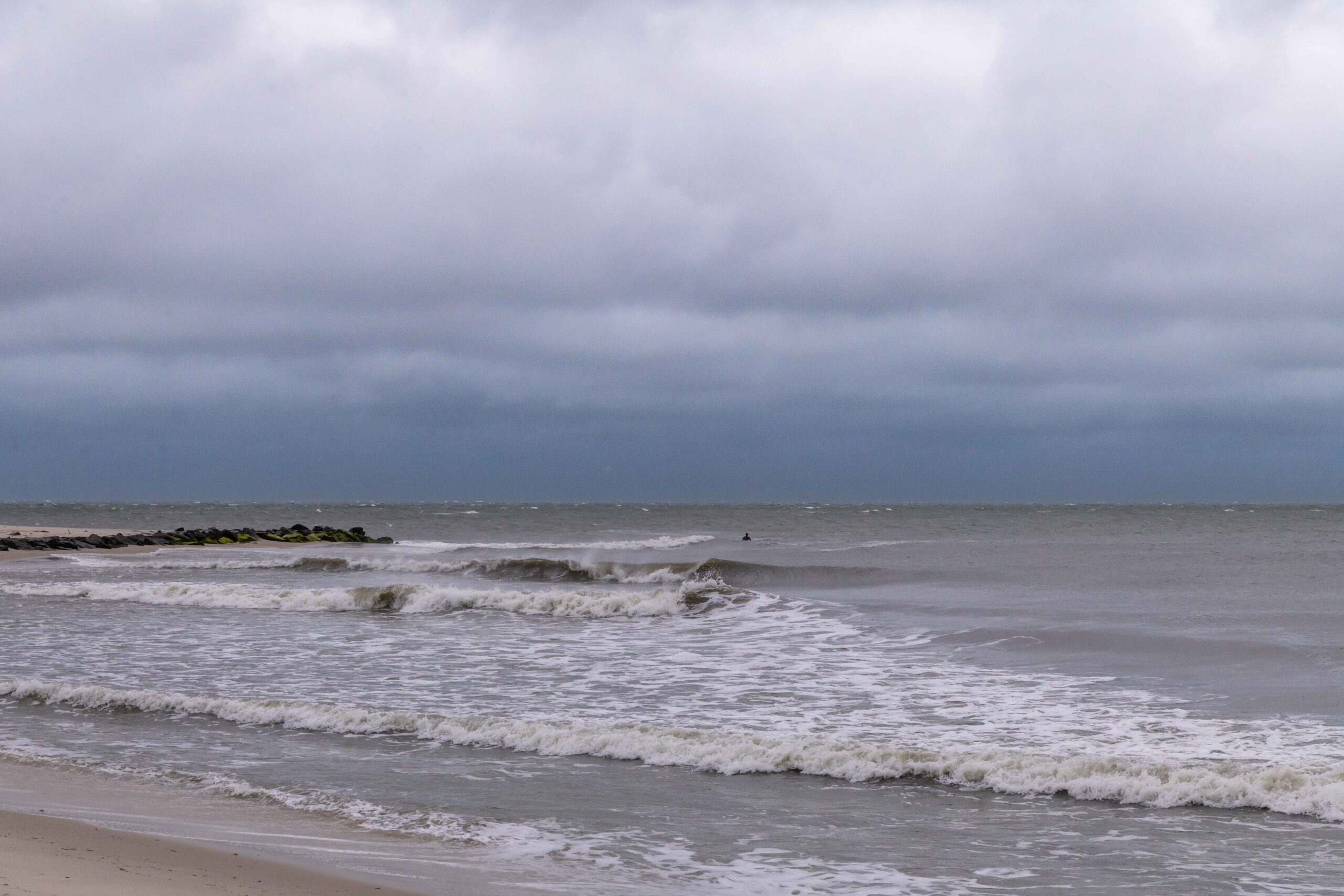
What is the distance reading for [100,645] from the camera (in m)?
20.9

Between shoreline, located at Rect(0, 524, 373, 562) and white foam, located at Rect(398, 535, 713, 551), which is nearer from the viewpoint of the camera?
shoreline, located at Rect(0, 524, 373, 562)

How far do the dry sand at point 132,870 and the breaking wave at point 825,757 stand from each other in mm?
4734

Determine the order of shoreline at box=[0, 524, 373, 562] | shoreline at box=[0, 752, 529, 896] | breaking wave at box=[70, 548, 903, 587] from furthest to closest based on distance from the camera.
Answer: shoreline at box=[0, 524, 373, 562] < breaking wave at box=[70, 548, 903, 587] < shoreline at box=[0, 752, 529, 896]

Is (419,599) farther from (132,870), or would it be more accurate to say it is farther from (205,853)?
(132,870)

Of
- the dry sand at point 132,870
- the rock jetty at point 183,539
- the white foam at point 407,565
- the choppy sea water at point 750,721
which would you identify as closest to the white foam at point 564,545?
the rock jetty at point 183,539

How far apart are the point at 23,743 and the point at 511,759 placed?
19.1ft

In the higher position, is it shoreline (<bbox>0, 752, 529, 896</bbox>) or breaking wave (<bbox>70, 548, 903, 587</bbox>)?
shoreline (<bbox>0, 752, 529, 896</bbox>)

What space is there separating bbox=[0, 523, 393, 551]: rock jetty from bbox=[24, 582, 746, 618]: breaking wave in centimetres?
2152

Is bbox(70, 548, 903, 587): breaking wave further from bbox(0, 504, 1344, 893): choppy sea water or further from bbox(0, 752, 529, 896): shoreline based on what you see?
bbox(0, 752, 529, 896): shoreline

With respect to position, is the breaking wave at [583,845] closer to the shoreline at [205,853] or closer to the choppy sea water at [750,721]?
the choppy sea water at [750,721]

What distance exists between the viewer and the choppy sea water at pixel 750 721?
8.99 meters

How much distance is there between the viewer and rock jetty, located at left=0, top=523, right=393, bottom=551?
165ft

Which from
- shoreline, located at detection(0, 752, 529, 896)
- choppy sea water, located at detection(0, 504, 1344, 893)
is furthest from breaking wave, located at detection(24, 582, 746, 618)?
shoreline, located at detection(0, 752, 529, 896)

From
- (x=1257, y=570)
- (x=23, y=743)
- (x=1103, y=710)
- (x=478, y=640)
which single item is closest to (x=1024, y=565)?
(x=1257, y=570)
